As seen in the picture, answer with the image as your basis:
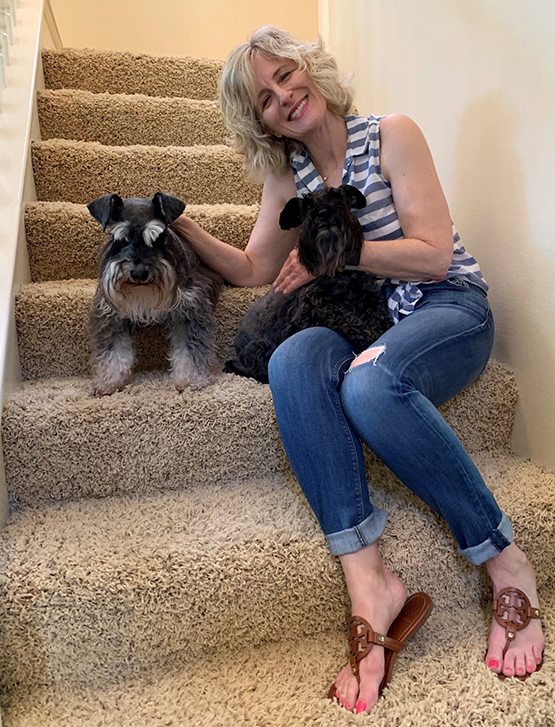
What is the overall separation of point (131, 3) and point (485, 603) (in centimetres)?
422

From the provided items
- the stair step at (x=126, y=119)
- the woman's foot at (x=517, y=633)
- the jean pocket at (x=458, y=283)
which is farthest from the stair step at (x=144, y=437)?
the stair step at (x=126, y=119)

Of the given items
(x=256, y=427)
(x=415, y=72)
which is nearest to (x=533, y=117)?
(x=415, y=72)

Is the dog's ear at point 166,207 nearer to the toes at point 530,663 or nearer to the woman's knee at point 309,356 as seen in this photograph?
the woman's knee at point 309,356

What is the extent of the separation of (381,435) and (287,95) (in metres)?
0.96

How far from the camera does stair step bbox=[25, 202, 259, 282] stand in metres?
1.91

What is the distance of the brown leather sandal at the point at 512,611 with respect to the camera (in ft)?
3.75

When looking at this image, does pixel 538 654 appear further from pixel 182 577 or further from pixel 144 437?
pixel 144 437

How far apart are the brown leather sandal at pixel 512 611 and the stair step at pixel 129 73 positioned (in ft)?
9.21

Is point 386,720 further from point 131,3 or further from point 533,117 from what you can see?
point 131,3

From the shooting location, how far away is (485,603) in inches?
50.8

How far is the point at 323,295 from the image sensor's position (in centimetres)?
150

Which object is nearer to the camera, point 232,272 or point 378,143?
point 378,143

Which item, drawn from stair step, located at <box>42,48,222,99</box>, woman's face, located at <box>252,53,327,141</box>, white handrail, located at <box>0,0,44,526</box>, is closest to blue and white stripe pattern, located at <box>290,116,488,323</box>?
woman's face, located at <box>252,53,327,141</box>

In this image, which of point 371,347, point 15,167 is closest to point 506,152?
point 371,347
